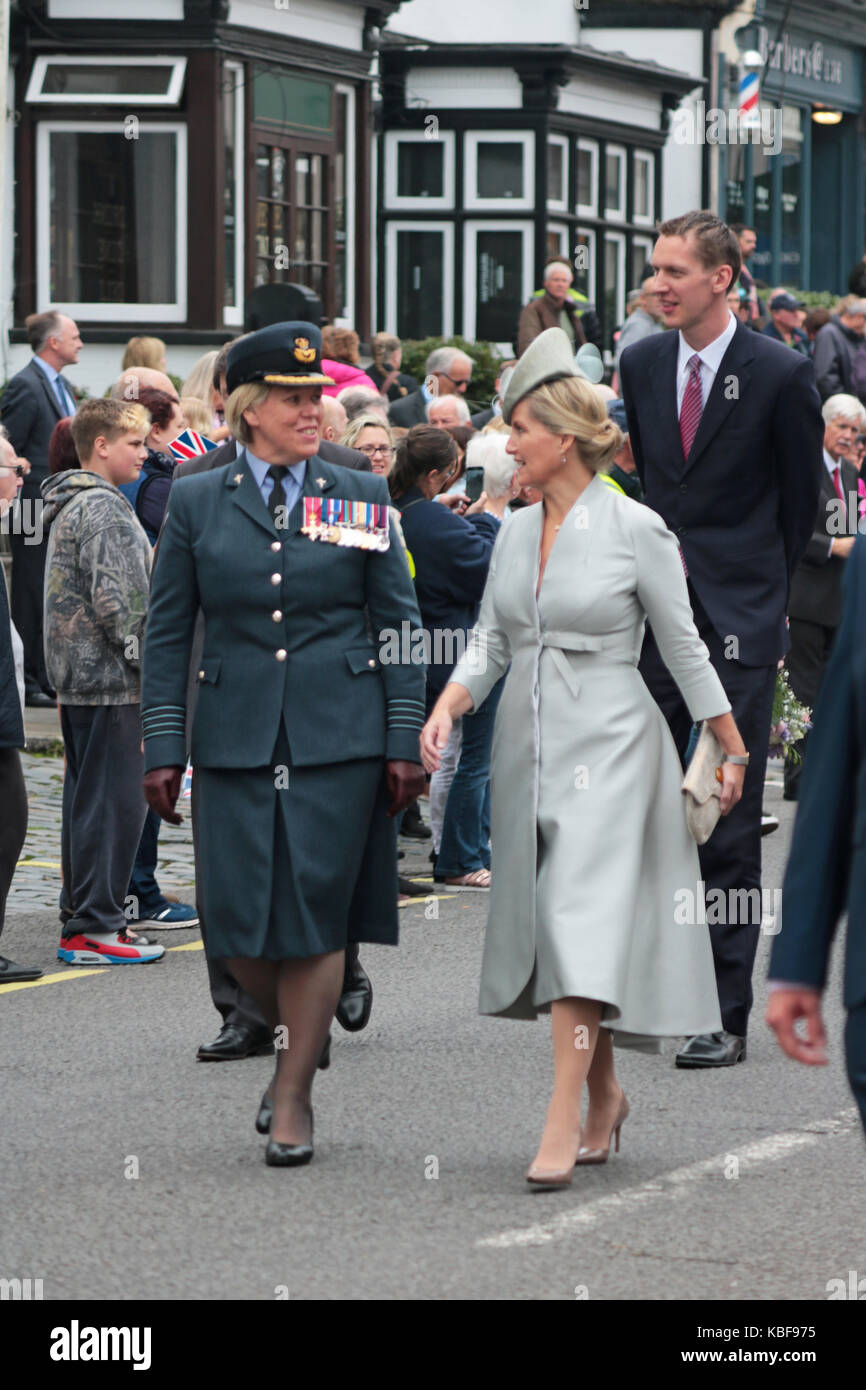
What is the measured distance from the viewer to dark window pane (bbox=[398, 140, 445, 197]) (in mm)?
27859

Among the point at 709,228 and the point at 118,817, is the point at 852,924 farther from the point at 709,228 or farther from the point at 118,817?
the point at 118,817

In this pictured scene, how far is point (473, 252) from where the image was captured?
28.3 metres

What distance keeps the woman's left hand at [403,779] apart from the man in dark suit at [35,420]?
8.40m

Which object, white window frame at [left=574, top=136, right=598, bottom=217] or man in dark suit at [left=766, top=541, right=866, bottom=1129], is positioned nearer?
man in dark suit at [left=766, top=541, right=866, bottom=1129]

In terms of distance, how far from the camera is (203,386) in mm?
10602

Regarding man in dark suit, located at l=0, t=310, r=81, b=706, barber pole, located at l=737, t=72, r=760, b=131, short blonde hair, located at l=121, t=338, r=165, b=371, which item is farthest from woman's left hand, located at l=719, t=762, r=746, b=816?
barber pole, located at l=737, t=72, r=760, b=131

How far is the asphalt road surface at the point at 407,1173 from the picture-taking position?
5.01 meters

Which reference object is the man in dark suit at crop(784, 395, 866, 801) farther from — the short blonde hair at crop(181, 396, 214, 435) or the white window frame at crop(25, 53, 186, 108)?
the white window frame at crop(25, 53, 186, 108)

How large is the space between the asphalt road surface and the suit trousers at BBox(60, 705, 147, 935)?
0.67m

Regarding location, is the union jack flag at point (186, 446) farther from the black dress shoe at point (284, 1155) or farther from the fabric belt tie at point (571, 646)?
the black dress shoe at point (284, 1155)

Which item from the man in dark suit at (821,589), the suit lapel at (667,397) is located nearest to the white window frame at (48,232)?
the man in dark suit at (821,589)

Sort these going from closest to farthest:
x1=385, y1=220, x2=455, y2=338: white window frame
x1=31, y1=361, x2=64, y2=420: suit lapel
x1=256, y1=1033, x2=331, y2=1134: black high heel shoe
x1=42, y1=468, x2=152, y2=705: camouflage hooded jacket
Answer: x1=256, y1=1033, x2=331, y2=1134: black high heel shoe → x1=42, y1=468, x2=152, y2=705: camouflage hooded jacket → x1=31, y1=361, x2=64, y2=420: suit lapel → x1=385, y1=220, x2=455, y2=338: white window frame
